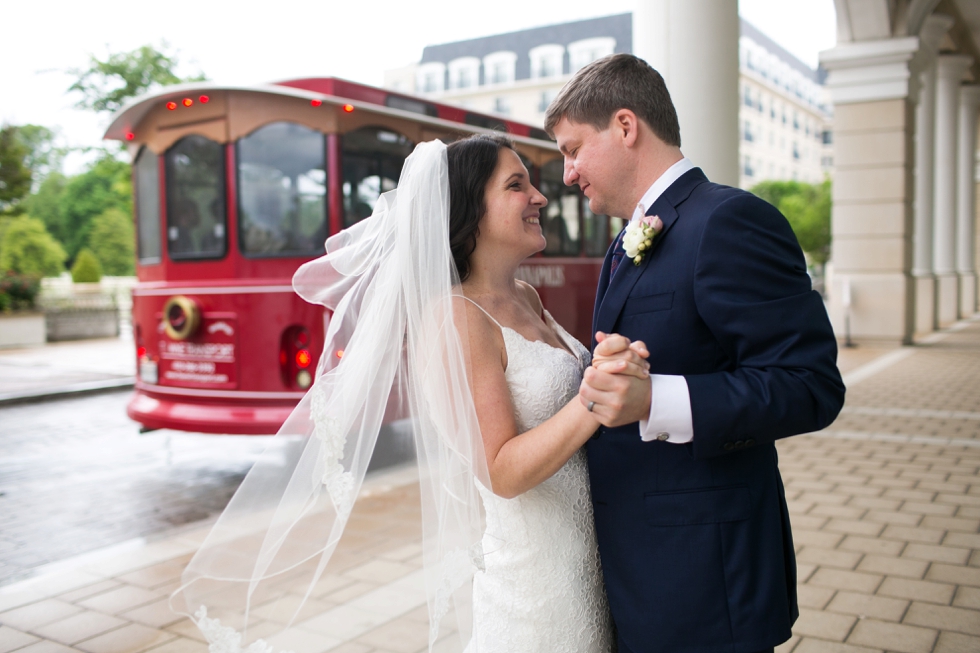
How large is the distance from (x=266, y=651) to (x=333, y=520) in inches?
15.2

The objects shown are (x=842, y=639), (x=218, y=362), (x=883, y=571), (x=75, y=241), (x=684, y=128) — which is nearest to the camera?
(x=842, y=639)

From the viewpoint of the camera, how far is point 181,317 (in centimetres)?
708

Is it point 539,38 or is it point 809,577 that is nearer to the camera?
point 809,577

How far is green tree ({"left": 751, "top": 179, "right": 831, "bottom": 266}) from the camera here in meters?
57.0

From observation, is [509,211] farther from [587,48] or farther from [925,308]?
[587,48]

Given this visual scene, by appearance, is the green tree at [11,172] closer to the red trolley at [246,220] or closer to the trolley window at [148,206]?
the trolley window at [148,206]

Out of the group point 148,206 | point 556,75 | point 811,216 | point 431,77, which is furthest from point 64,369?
point 431,77

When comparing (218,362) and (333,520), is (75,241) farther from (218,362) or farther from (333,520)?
(333,520)

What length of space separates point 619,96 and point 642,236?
0.34 m

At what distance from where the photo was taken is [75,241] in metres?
59.9

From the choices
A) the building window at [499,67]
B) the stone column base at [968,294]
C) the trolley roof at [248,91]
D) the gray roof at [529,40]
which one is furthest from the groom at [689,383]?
the building window at [499,67]

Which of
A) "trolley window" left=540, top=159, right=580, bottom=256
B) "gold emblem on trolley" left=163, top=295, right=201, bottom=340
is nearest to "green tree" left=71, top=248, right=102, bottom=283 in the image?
"trolley window" left=540, top=159, right=580, bottom=256

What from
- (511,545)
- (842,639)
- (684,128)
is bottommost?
(842,639)

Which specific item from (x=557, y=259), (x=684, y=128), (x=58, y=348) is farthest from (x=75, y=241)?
(x=684, y=128)
